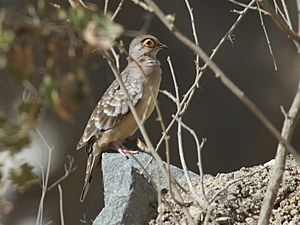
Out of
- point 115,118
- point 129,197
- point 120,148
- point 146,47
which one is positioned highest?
point 146,47

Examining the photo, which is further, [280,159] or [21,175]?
[280,159]

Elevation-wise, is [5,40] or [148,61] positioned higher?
[148,61]

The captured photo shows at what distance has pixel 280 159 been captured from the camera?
3250 millimetres

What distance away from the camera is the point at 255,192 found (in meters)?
5.24

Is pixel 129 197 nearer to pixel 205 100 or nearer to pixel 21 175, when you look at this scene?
pixel 21 175

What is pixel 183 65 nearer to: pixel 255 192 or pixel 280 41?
pixel 280 41

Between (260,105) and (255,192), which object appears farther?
(260,105)

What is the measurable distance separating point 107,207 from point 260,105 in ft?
16.2

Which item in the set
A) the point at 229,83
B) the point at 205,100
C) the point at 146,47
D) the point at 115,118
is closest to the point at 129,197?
the point at 115,118

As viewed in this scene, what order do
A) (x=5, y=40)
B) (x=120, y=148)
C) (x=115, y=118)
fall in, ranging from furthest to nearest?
(x=115, y=118) → (x=120, y=148) → (x=5, y=40)

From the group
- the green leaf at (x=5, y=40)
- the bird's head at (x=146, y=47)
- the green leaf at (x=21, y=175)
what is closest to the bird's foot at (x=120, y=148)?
the bird's head at (x=146, y=47)

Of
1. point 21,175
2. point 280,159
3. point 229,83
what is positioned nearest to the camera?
point 21,175

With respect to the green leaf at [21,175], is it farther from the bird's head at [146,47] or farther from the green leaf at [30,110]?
the bird's head at [146,47]

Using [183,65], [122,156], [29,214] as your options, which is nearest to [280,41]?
[183,65]
